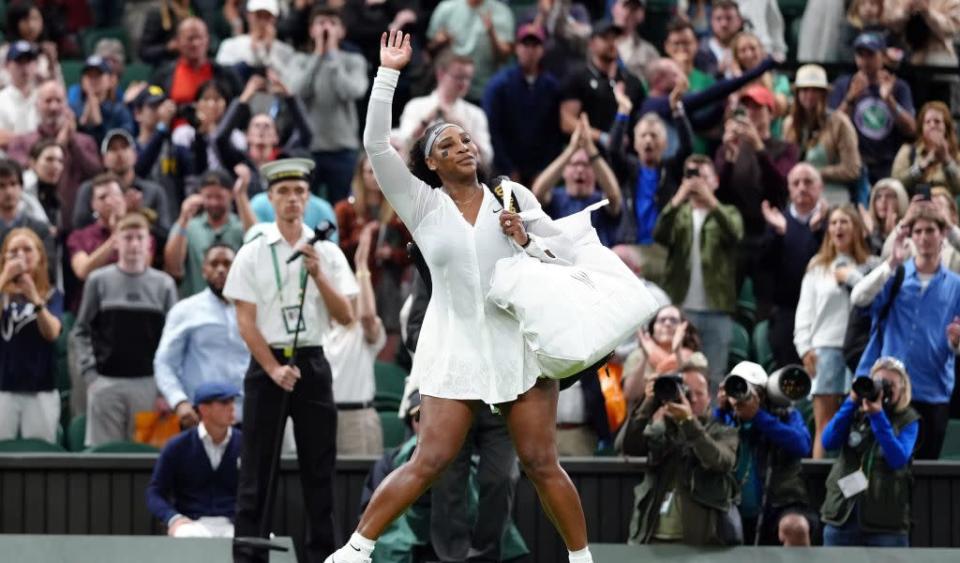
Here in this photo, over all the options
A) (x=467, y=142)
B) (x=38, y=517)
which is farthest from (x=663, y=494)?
(x=38, y=517)

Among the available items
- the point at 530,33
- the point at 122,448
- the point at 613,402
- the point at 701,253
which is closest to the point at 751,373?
the point at 613,402

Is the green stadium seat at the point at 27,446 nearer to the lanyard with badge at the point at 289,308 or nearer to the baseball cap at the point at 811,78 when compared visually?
the lanyard with badge at the point at 289,308

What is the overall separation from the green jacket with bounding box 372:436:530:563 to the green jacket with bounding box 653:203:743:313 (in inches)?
115

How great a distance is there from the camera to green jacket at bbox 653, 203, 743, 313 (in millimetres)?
11523

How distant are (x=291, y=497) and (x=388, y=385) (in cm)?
198

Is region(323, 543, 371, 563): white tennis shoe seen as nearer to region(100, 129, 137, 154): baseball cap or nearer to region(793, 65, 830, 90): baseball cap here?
region(100, 129, 137, 154): baseball cap

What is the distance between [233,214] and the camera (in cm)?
1199

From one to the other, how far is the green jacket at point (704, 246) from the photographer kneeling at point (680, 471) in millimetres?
2590

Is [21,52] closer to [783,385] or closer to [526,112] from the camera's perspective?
[526,112]

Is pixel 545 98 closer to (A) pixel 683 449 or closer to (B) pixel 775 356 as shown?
(B) pixel 775 356

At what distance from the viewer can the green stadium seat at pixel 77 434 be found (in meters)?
10.8

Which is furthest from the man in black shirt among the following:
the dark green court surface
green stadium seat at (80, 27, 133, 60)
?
the dark green court surface

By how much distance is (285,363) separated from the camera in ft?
28.7

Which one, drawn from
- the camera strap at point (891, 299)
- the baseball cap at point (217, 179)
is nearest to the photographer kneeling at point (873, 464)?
the camera strap at point (891, 299)
